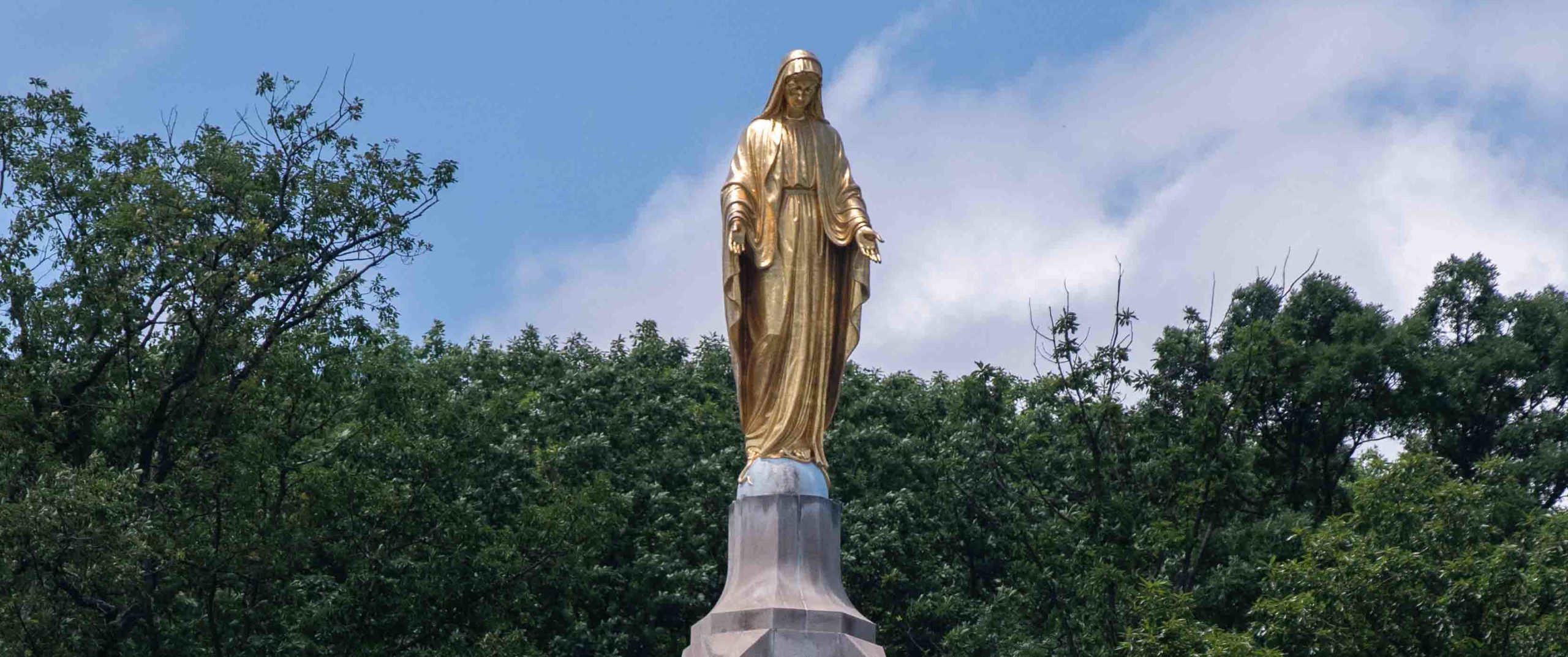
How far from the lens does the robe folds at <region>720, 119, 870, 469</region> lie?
1168cm

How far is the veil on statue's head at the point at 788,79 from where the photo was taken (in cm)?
1209

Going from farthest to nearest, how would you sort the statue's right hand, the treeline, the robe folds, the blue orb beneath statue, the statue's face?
1. the treeline
2. the statue's face
3. the robe folds
4. the statue's right hand
5. the blue orb beneath statue

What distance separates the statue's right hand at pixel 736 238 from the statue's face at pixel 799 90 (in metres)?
0.88

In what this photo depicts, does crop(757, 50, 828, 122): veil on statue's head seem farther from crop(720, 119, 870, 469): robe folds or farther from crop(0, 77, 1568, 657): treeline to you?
crop(0, 77, 1568, 657): treeline

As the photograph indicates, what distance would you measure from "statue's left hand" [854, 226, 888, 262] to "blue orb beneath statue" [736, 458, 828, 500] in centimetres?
121

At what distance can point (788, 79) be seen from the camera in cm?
1210

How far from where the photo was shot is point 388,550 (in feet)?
70.0

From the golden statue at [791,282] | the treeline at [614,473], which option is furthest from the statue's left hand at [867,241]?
the treeline at [614,473]

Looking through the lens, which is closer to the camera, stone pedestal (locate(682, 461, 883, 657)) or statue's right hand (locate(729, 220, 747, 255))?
stone pedestal (locate(682, 461, 883, 657))

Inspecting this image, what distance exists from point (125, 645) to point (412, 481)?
3.67 meters

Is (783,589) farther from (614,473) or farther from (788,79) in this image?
(614,473)

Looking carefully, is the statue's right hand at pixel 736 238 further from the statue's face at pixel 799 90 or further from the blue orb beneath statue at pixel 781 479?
the blue orb beneath statue at pixel 781 479

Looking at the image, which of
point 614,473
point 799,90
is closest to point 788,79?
point 799,90

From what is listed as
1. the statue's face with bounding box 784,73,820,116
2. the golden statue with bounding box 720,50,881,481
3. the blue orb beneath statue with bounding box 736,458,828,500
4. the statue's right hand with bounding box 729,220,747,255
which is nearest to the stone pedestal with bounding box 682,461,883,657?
the blue orb beneath statue with bounding box 736,458,828,500
